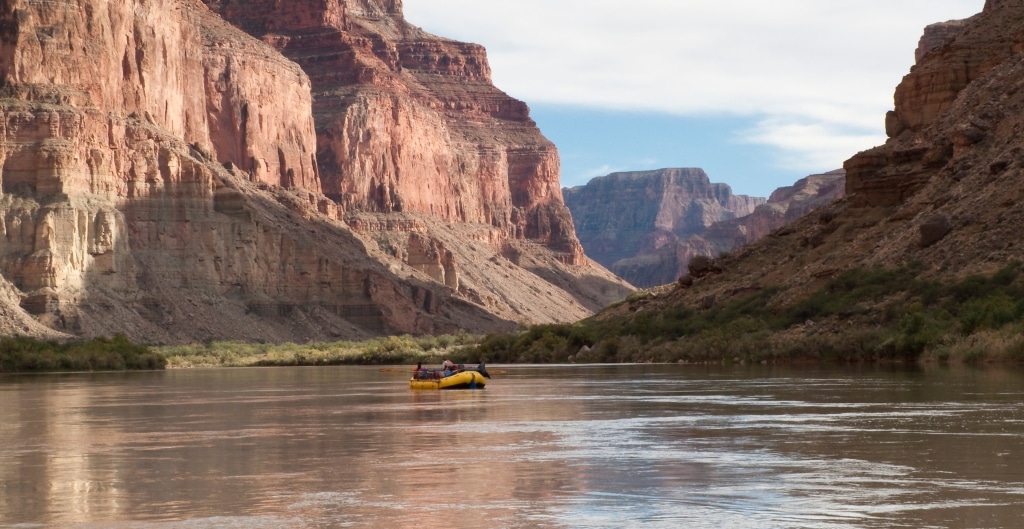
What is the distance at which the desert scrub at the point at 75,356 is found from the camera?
91.1m

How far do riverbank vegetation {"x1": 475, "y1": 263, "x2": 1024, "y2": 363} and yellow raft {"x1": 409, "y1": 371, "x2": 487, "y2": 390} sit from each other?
54.6 feet

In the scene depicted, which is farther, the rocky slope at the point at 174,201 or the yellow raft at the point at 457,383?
the rocky slope at the point at 174,201

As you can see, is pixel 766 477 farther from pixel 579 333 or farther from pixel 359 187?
pixel 359 187

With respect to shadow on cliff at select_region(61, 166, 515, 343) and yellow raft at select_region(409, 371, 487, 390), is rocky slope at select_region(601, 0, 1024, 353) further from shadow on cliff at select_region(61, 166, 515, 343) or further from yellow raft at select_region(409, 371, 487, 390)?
shadow on cliff at select_region(61, 166, 515, 343)

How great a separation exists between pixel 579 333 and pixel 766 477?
6530cm

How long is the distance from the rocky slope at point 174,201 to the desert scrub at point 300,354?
6617 millimetres

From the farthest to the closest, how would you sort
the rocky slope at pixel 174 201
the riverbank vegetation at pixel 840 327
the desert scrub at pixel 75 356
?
the rocky slope at pixel 174 201
the desert scrub at pixel 75 356
the riverbank vegetation at pixel 840 327

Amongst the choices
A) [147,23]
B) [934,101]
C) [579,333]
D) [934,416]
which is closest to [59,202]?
[147,23]

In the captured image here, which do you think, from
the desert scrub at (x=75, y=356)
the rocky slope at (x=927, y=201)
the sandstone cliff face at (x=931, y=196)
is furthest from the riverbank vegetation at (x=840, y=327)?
the desert scrub at (x=75, y=356)

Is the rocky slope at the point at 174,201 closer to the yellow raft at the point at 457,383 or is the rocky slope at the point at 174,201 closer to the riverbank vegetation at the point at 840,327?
the riverbank vegetation at the point at 840,327

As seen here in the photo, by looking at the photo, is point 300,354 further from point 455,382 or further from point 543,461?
point 543,461

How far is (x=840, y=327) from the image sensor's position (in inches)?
2564

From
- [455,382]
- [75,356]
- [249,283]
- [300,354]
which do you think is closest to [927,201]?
[455,382]

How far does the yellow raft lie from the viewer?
50.1 meters
